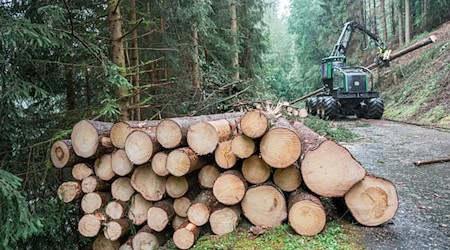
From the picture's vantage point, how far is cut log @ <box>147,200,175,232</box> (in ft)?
11.5

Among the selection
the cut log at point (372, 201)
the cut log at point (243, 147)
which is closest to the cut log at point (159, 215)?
the cut log at point (243, 147)

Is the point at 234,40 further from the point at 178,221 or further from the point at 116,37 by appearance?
the point at 178,221

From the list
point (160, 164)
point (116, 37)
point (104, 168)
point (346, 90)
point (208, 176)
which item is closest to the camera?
point (160, 164)

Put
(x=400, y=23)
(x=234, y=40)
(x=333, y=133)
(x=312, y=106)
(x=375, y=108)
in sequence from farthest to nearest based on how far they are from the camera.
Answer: (x=400, y=23) < (x=312, y=106) < (x=375, y=108) < (x=234, y=40) < (x=333, y=133)

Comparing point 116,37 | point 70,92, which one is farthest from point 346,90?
point 70,92

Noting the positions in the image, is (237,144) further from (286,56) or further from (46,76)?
(286,56)

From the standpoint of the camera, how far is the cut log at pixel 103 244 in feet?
12.5

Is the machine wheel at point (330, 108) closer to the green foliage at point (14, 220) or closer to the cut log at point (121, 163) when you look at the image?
the cut log at point (121, 163)

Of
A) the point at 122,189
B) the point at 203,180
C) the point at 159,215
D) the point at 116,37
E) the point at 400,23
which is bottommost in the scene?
the point at 159,215

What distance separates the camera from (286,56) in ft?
136

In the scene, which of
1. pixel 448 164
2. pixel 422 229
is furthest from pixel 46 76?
pixel 448 164

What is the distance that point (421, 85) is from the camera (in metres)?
14.0

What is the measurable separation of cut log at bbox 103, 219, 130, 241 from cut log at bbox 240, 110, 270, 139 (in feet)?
5.39

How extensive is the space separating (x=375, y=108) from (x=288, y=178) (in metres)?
10.2
